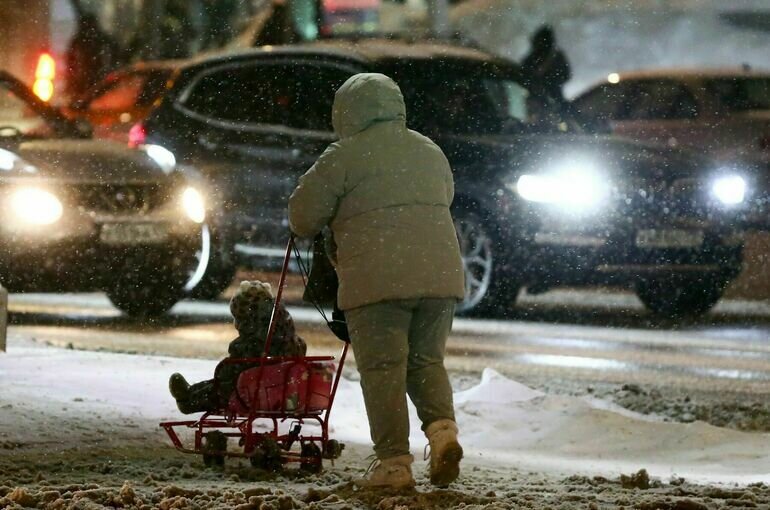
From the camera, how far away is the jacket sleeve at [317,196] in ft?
20.6

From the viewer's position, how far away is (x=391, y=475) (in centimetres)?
625

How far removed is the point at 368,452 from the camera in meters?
7.50

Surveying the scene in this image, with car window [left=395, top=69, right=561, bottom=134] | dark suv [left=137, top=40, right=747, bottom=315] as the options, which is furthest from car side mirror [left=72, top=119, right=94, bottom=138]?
car window [left=395, top=69, right=561, bottom=134]

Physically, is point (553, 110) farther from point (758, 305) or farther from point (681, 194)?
point (758, 305)

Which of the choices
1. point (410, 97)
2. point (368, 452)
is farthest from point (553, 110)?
point (368, 452)

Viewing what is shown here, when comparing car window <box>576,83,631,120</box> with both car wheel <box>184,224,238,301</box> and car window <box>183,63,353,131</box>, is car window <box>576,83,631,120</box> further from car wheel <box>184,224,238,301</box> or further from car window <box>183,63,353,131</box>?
car wheel <box>184,224,238,301</box>

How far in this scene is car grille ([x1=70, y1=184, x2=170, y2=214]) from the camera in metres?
11.9

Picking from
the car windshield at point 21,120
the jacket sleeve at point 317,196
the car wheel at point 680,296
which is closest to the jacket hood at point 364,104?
the jacket sleeve at point 317,196

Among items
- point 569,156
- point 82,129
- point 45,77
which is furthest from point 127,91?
point 569,156

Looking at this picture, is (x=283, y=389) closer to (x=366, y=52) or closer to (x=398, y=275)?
(x=398, y=275)

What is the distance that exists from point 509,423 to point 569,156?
15.5ft

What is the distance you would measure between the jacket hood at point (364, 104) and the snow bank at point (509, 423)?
1.77 m

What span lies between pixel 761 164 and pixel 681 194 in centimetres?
326

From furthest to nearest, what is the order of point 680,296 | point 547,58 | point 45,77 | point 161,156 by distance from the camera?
point 45,77
point 547,58
point 680,296
point 161,156
